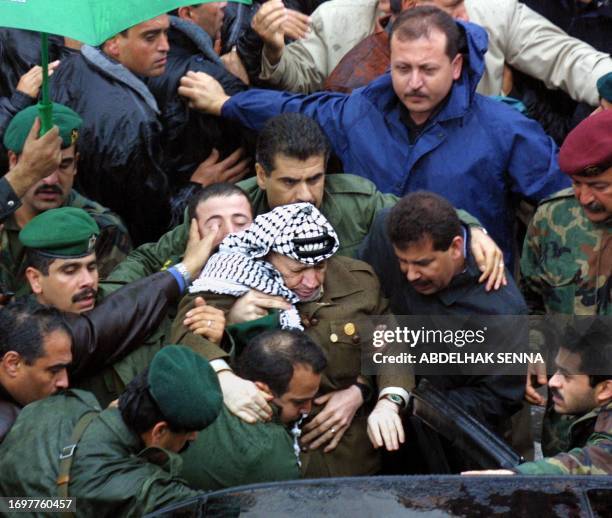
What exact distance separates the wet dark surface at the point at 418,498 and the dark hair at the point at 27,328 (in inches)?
53.8

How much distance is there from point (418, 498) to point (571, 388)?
1580 mm

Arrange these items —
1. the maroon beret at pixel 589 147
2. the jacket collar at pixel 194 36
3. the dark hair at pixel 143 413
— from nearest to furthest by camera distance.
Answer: the dark hair at pixel 143 413 < the maroon beret at pixel 589 147 < the jacket collar at pixel 194 36

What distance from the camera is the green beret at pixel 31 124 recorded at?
242 inches

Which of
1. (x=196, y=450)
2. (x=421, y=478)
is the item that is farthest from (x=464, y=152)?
(x=421, y=478)

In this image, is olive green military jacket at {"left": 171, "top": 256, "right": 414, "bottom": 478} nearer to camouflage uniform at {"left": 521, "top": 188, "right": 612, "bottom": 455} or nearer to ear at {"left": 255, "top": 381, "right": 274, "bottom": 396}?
ear at {"left": 255, "top": 381, "right": 274, "bottom": 396}

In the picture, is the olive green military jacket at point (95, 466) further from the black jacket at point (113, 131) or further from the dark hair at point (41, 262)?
the black jacket at point (113, 131)

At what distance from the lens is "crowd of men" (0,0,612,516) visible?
486 cm

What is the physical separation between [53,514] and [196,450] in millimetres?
627

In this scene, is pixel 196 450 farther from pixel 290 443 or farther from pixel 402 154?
pixel 402 154

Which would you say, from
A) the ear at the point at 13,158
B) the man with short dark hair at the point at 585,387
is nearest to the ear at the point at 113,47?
the ear at the point at 13,158

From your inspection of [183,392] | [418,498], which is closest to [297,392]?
[183,392]

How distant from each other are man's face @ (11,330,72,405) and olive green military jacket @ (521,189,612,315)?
7.04ft

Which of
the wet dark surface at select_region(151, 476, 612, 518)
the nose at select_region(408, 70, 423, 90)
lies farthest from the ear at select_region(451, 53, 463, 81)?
the wet dark surface at select_region(151, 476, 612, 518)

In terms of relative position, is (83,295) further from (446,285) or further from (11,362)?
(446,285)
